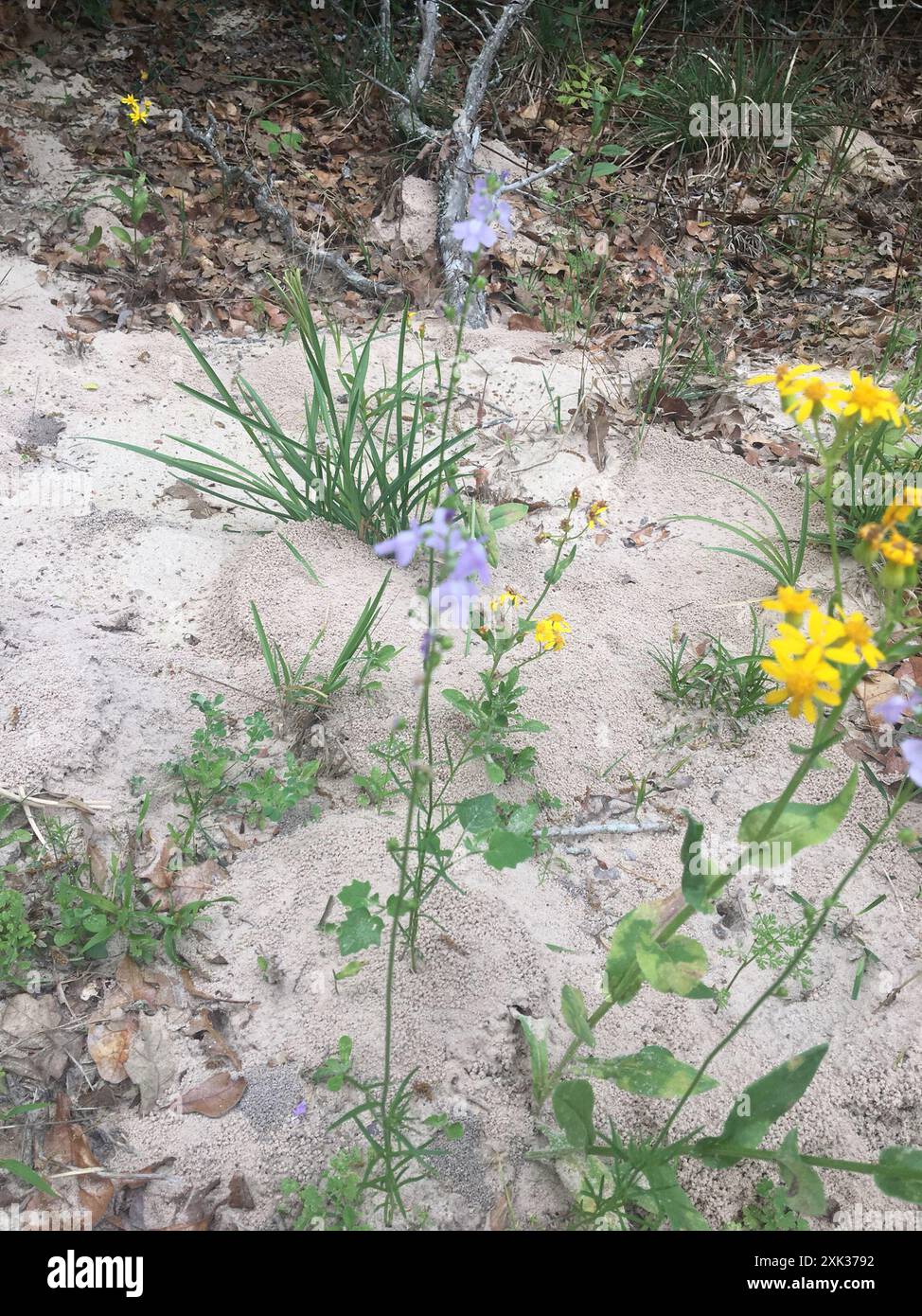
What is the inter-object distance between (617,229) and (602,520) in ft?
7.89

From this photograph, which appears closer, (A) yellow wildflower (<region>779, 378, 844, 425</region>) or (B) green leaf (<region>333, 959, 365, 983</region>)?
(A) yellow wildflower (<region>779, 378, 844, 425</region>)

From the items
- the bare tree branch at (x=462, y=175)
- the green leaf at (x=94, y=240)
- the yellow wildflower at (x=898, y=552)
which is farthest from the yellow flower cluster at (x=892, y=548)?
the green leaf at (x=94, y=240)

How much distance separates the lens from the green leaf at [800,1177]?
3.79 ft

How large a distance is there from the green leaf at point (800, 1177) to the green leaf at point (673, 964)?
24 centimetres

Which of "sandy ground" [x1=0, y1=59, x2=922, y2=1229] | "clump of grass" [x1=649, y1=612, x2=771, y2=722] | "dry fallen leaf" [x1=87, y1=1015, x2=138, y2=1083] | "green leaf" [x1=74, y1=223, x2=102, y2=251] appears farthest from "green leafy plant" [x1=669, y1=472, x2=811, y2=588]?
"green leaf" [x1=74, y1=223, x2=102, y2=251]

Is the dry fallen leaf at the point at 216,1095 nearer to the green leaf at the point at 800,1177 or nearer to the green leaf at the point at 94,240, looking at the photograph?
the green leaf at the point at 800,1177

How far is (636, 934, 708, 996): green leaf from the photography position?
3.88 ft

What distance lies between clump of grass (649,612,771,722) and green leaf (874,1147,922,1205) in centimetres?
112

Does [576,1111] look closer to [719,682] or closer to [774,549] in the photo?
[719,682]

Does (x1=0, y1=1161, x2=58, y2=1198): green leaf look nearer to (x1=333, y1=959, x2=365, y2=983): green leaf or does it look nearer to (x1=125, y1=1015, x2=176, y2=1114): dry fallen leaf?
(x1=125, y1=1015, x2=176, y2=1114): dry fallen leaf

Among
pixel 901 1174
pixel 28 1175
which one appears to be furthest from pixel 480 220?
pixel 28 1175

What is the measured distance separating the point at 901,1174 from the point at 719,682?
124 centimetres

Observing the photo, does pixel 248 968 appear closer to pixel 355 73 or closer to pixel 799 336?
pixel 799 336

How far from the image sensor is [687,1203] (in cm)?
120
